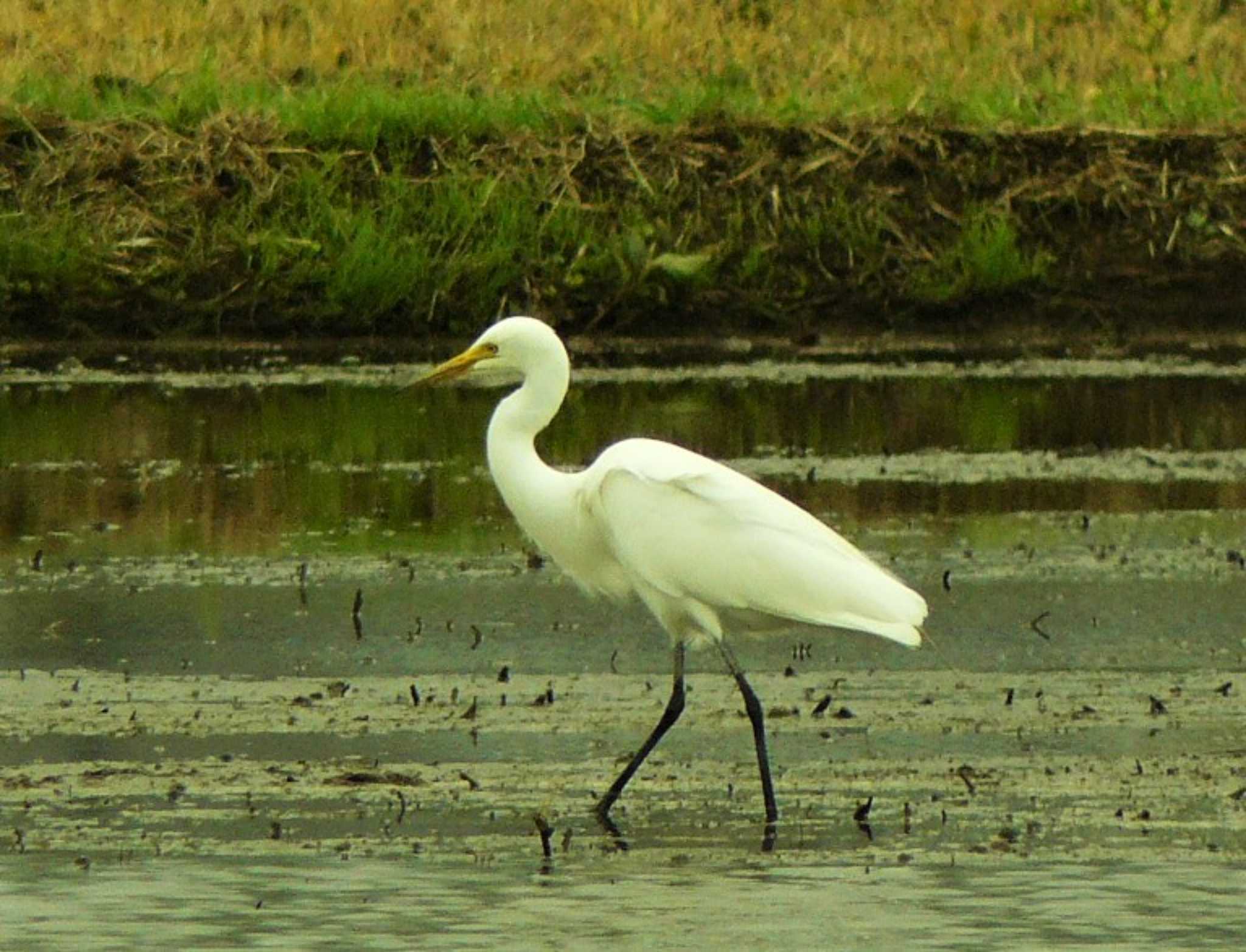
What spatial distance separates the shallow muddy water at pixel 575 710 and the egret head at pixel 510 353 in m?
0.89

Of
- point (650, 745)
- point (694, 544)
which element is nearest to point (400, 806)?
point (650, 745)

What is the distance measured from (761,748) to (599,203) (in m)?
11.2

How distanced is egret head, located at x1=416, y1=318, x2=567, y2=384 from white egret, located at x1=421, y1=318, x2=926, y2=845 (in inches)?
1.4

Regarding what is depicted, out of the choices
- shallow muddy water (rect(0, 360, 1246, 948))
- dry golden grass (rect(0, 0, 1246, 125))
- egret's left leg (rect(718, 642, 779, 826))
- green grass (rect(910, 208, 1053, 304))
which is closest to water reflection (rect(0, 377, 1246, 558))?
shallow muddy water (rect(0, 360, 1246, 948))

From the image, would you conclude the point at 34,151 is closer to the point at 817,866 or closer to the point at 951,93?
the point at 951,93

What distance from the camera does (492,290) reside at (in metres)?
17.5

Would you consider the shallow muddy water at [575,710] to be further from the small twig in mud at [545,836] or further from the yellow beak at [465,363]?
the yellow beak at [465,363]

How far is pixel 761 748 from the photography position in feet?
23.9

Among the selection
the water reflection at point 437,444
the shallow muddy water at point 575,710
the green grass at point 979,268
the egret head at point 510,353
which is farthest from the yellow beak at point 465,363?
the green grass at point 979,268

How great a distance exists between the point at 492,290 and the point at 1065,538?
6574mm

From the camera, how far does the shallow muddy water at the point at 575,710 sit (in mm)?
6379

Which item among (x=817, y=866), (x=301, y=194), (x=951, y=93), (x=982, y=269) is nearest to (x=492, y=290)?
(x=301, y=194)

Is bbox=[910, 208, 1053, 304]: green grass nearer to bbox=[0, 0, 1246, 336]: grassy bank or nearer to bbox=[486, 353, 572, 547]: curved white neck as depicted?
bbox=[0, 0, 1246, 336]: grassy bank

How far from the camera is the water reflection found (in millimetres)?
11969
